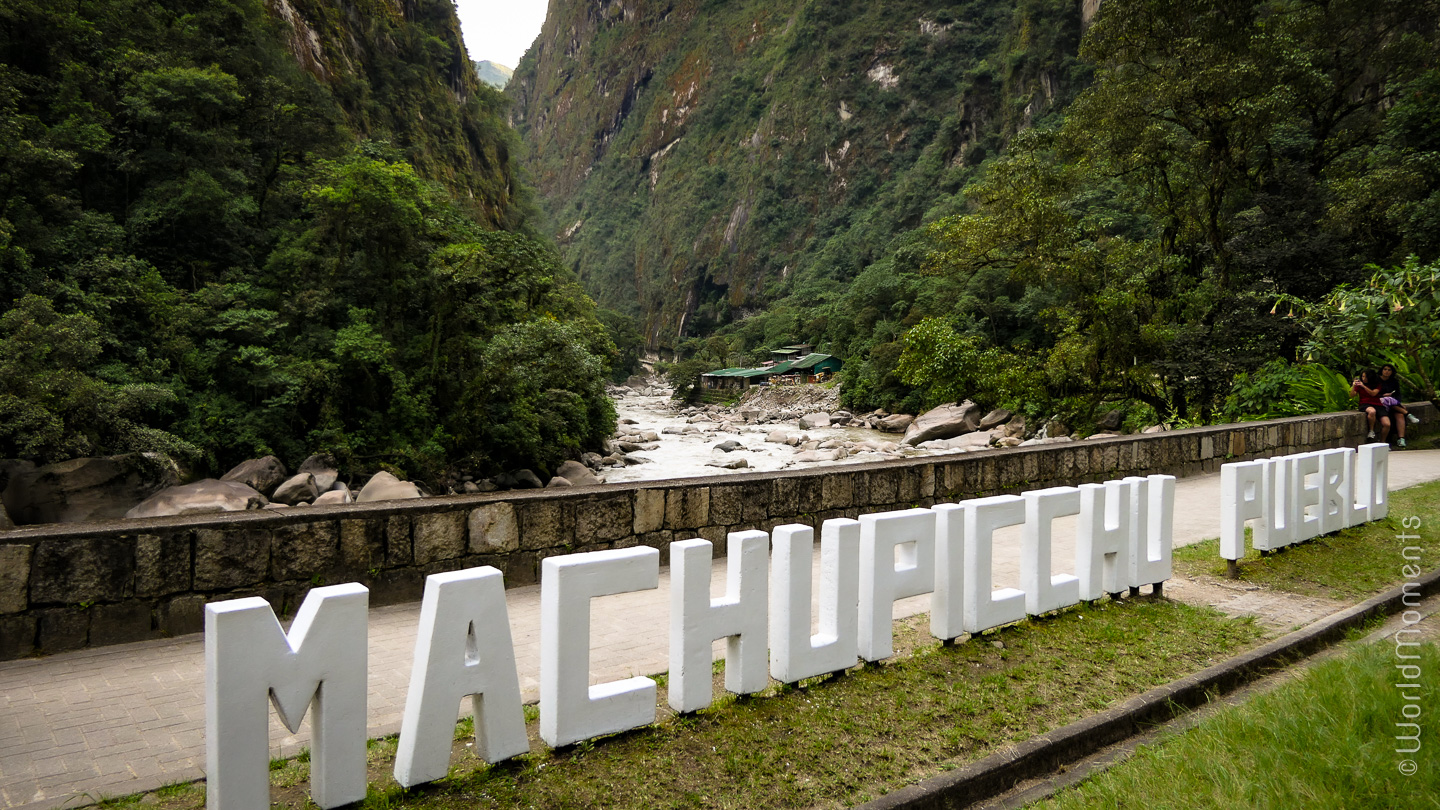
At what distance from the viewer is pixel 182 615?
12.3 feet

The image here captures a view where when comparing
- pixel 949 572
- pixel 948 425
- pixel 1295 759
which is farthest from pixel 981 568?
pixel 948 425

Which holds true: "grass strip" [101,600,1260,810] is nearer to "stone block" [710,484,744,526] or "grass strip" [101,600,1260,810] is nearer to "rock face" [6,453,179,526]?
"stone block" [710,484,744,526]

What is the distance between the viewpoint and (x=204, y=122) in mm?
19594

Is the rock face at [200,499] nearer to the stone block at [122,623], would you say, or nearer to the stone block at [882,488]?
the stone block at [122,623]

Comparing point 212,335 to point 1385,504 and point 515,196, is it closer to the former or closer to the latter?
point 1385,504

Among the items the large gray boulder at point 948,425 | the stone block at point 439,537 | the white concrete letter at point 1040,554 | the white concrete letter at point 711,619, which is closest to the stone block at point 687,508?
the stone block at point 439,537

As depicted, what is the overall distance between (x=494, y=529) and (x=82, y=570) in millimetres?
1917

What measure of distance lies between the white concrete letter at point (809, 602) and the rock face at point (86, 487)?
13.9m

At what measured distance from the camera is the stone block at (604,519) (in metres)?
4.78

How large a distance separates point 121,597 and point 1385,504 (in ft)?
29.0

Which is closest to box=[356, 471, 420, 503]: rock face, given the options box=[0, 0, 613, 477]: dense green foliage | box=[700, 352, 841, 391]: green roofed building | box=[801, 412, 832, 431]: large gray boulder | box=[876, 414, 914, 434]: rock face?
box=[0, 0, 613, 477]: dense green foliage

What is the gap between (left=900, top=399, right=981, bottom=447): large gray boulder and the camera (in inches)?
1030

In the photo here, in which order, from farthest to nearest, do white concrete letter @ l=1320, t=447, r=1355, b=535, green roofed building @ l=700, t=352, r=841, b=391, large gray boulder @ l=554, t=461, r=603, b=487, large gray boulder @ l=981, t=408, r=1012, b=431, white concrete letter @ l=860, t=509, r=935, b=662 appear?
1. green roofed building @ l=700, t=352, r=841, b=391
2. large gray boulder @ l=981, t=408, r=1012, b=431
3. large gray boulder @ l=554, t=461, r=603, b=487
4. white concrete letter @ l=1320, t=447, r=1355, b=535
5. white concrete letter @ l=860, t=509, r=935, b=662

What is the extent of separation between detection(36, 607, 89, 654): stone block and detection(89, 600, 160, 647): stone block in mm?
37
